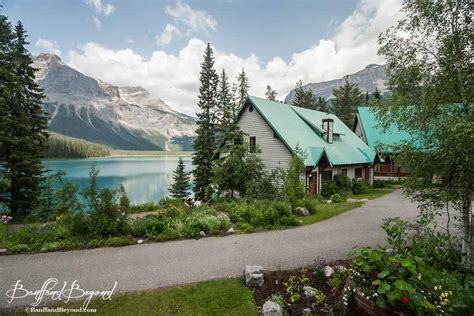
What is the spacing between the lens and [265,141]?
18078 millimetres

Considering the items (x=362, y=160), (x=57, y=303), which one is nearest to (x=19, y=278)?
(x=57, y=303)

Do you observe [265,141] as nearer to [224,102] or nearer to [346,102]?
[224,102]

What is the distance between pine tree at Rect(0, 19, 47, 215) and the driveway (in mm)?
9091

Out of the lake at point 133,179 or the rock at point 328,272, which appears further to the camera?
the lake at point 133,179

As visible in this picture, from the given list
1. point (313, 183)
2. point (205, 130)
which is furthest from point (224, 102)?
point (313, 183)

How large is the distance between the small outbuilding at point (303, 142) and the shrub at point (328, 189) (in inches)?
15.7

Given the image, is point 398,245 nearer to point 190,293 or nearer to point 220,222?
point 190,293

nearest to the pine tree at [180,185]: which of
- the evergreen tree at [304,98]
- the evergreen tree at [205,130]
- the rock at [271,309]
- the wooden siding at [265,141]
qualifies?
the evergreen tree at [205,130]

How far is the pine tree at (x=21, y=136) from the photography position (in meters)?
13.1

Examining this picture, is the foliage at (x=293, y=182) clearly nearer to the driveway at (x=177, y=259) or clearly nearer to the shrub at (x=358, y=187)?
the driveway at (x=177, y=259)

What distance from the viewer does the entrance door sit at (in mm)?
17109

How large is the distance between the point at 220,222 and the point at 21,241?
672 cm

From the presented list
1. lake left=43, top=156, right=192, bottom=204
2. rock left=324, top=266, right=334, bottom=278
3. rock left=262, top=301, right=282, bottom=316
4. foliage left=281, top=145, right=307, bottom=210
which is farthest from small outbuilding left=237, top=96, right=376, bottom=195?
rock left=262, top=301, right=282, bottom=316

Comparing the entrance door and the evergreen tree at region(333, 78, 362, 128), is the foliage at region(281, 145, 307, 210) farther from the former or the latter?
the evergreen tree at region(333, 78, 362, 128)
